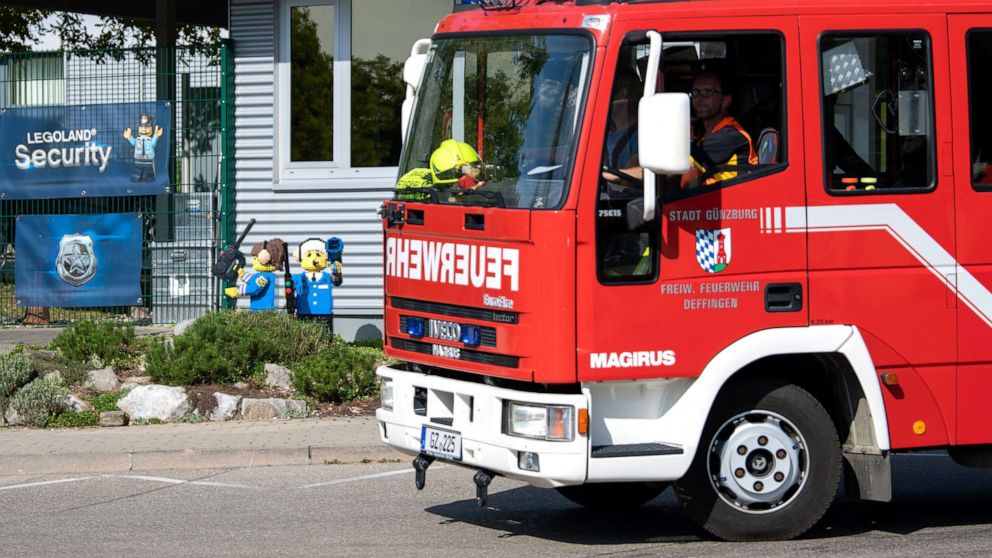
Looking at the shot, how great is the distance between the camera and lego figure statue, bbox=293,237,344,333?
14.3 metres

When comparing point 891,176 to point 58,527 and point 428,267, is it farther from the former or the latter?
point 58,527

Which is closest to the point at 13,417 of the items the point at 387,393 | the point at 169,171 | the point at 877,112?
the point at 387,393

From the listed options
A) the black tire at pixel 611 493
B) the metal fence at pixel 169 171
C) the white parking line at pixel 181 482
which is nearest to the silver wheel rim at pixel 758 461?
the black tire at pixel 611 493

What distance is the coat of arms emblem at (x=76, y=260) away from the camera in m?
16.3

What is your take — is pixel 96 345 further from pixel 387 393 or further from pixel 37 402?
pixel 387 393

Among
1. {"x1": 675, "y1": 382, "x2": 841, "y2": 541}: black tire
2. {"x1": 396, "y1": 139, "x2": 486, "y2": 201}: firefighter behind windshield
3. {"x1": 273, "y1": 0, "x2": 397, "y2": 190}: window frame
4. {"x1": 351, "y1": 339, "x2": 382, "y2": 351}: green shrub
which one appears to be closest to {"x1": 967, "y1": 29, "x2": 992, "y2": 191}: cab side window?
{"x1": 675, "y1": 382, "x2": 841, "y2": 541}: black tire

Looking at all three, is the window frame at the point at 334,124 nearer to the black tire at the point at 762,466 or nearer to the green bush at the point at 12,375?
the green bush at the point at 12,375

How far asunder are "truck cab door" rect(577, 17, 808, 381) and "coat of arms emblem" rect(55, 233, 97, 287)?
1064 cm

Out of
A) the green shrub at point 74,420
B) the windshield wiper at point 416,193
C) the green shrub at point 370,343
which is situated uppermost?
the windshield wiper at point 416,193

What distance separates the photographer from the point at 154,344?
12852mm

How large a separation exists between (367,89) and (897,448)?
10027 mm

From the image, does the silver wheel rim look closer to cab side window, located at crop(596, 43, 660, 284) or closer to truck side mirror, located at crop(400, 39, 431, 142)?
cab side window, located at crop(596, 43, 660, 284)

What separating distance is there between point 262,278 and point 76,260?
313cm

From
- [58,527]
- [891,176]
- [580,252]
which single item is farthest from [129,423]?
[891,176]
